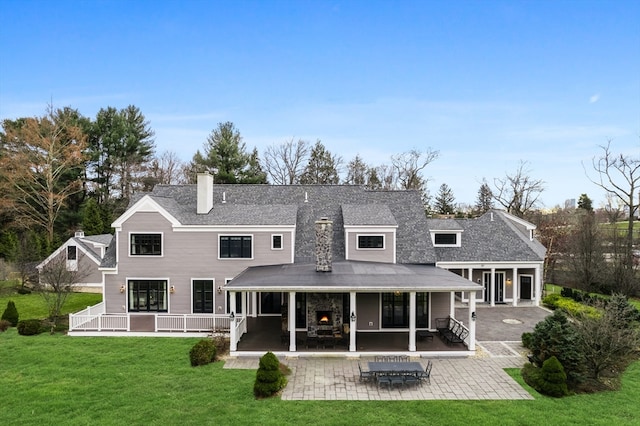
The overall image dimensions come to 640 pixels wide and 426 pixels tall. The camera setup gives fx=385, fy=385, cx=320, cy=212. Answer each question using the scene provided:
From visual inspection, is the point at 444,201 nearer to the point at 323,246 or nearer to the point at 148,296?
the point at 323,246

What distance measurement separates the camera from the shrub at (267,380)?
1206 cm

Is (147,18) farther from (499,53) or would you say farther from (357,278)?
(499,53)

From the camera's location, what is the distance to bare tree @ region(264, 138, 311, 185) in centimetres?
4912

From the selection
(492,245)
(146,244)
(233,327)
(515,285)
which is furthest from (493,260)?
(146,244)

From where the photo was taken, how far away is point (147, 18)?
2058 cm

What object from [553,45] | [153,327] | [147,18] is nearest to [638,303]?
[553,45]

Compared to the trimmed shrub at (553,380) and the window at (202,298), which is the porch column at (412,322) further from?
the window at (202,298)

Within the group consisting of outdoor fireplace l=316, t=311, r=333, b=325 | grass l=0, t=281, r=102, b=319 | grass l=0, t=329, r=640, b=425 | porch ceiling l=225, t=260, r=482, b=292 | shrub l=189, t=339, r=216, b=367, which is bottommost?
grass l=0, t=281, r=102, b=319

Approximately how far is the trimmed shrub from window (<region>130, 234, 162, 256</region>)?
1815 cm

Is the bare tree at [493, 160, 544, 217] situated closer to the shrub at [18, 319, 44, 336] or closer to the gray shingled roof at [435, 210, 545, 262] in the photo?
the gray shingled roof at [435, 210, 545, 262]

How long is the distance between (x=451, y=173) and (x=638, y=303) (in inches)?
919

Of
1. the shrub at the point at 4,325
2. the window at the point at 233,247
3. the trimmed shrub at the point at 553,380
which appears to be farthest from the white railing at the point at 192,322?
the trimmed shrub at the point at 553,380

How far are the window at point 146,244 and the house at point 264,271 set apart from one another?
5cm

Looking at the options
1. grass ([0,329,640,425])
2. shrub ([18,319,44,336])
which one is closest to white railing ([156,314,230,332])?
grass ([0,329,640,425])
